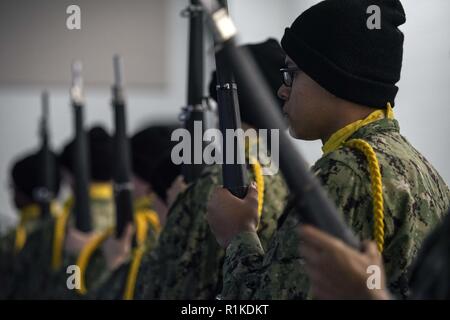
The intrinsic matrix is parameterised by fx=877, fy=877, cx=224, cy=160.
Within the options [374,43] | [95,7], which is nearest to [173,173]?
[374,43]

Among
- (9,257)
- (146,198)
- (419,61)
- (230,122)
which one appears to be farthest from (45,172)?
(230,122)

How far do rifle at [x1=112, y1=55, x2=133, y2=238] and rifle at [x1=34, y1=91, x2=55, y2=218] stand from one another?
163 cm

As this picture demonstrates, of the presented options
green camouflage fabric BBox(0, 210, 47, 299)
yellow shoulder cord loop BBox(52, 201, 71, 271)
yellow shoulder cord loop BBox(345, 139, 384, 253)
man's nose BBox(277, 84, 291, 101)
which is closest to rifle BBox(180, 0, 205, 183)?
man's nose BBox(277, 84, 291, 101)

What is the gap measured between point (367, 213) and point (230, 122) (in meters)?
0.50

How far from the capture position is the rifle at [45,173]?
5250 millimetres

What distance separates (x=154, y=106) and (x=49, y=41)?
1249mm

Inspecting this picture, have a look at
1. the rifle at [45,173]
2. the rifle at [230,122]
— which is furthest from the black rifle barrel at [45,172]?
the rifle at [230,122]

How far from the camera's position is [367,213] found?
1599 millimetres

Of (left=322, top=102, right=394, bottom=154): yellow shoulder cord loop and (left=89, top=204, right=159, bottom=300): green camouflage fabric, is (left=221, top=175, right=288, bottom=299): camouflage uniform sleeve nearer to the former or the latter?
(left=322, top=102, right=394, bottom=154): yellow shoulder cord loop

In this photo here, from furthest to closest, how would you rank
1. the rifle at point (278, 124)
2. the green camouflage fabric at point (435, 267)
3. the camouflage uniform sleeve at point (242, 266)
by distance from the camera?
the camouflage uniform sleeve at point (242, 266), the rifle at point (278, 124), the green camouflage fabric at point (435, 267)

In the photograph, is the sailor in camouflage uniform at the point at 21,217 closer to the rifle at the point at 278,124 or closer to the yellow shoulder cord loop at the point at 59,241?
the yellow shoulder cord loop at the point at 59,241

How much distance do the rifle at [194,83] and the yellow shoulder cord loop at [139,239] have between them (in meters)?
0.58

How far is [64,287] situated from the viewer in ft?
13.8
